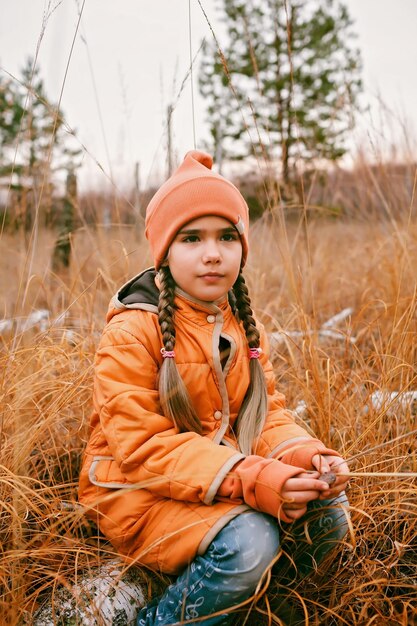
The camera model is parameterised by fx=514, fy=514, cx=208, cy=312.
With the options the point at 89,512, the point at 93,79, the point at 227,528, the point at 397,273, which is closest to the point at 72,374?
the point at 89,512

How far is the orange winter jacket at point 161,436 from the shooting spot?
1.15 metres

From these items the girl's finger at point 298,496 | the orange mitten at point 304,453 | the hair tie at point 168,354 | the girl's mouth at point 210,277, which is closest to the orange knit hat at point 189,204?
the girl's mouth at point 210,277

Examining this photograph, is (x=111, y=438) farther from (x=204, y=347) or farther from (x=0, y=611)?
(x=0, y=611)

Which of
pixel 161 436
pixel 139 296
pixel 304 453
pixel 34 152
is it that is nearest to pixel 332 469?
pixel 304 453

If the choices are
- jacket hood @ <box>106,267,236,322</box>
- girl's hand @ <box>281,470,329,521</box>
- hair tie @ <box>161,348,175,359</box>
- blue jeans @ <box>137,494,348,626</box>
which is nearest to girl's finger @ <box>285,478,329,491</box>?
girl's hand @ <box>281,470,329,521</box>

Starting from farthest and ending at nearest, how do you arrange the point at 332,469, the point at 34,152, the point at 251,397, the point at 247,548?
1. the point at 34,152
2. the point at 251,397
3. the point at 332,469
4. the point at 247,548

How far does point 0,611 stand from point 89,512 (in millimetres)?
298

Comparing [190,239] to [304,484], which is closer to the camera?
[304,484]

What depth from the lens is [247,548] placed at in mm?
1085

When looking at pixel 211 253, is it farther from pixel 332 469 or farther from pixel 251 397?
pixel 332 469

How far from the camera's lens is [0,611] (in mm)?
1176

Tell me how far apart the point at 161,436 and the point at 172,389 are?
11 cm

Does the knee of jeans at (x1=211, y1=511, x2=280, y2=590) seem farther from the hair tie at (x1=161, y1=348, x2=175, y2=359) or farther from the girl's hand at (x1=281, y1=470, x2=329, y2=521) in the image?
the hair tie at (x1=161, y1=348, x2=175, y2=359)

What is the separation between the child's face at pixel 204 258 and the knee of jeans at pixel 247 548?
0.56 meters
